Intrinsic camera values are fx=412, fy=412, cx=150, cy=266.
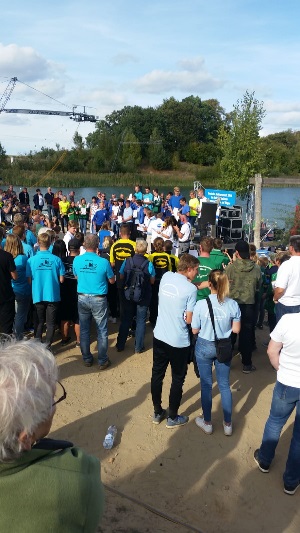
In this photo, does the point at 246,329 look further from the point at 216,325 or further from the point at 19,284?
the point at 19,284

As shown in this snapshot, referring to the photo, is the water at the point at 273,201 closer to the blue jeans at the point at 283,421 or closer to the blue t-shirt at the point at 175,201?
the blue t-shirt at the point at 175,201

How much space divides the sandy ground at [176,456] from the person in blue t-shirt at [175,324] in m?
0.47

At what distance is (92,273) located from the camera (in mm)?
4750

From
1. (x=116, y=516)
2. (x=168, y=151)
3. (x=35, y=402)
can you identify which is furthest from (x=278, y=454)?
(x=168, y=151)

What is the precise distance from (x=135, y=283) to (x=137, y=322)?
2.11ft

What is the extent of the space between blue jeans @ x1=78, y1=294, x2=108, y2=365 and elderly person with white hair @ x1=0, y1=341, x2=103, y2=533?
11.5 feet

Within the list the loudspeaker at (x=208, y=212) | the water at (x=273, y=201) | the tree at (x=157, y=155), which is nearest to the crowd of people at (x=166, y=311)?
the loudspeaker at (x=208, y=212)

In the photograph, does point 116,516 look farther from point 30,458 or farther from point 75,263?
point 75,263

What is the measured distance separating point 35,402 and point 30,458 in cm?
16

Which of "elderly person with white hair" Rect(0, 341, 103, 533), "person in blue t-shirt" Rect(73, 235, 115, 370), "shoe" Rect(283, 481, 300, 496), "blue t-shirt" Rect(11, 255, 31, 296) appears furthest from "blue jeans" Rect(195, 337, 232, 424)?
"elderly person with white hair" Rect(0, 341, 103, 533)

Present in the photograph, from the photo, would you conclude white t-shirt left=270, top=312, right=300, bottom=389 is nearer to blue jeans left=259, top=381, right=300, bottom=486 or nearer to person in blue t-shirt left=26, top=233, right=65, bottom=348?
blue jeans left=259, top=381, right=300, bottom=486

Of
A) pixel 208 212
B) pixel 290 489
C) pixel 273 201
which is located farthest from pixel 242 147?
pixel 290 489

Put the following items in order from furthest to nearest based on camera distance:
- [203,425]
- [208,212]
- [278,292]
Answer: [208,212], [278,292], [203,425]

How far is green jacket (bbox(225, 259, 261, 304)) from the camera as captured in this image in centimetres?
492
